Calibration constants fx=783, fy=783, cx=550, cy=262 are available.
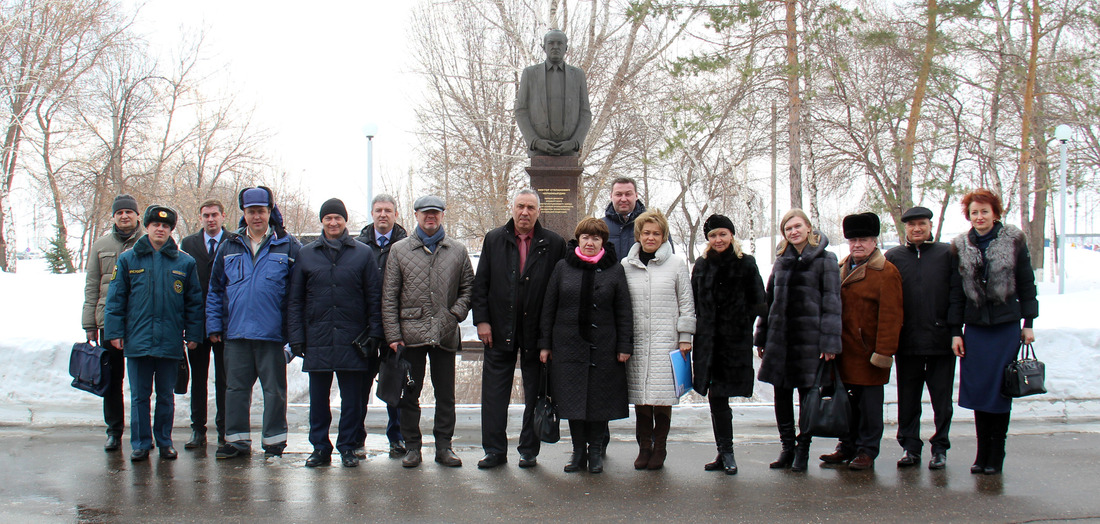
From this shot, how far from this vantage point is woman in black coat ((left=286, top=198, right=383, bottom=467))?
17.6ft

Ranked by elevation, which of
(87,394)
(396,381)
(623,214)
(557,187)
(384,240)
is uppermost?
(557,187)

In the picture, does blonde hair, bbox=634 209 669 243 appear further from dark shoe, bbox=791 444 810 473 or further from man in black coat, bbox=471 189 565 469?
dark shoe, bbox=791 444 810 473

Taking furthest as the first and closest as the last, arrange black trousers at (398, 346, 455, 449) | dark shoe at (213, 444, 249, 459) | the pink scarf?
1. dark shoe at (213, 444, 249, 459)
2. black trousers at (398, 346, 455, 449)
3. the pink scarf

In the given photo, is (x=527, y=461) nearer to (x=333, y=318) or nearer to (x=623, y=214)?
(x=333, y=318)

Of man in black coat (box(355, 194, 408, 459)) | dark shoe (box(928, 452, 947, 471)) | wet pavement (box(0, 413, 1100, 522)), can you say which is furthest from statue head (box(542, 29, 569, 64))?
dark shoe (box(928, 452, 947, 471))

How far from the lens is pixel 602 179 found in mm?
24219

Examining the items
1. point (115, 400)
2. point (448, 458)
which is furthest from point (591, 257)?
point (115, 400)

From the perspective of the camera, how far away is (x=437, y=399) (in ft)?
18.1

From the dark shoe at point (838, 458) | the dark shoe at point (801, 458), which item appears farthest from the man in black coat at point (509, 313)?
the dark shoe at point (838, 458)

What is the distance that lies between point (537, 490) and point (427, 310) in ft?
4.70

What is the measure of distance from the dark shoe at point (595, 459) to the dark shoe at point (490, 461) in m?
0.62

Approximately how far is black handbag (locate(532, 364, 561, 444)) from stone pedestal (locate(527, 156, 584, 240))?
13.2 feet

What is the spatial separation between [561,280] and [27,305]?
824 cm

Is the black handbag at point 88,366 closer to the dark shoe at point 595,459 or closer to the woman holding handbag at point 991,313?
the dark shoe at point 595,459
